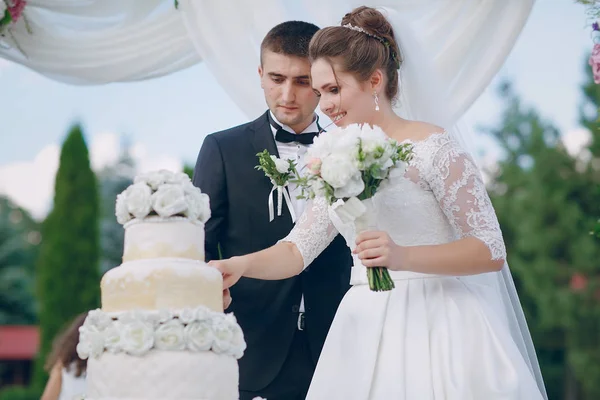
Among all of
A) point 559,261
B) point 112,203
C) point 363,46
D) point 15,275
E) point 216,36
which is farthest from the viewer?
point 112,203

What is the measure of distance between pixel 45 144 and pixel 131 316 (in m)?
39.9

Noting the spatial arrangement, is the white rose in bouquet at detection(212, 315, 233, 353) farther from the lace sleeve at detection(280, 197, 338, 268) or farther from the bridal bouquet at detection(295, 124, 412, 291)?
the lace sleeve at detection(280, 197, 338, 268)

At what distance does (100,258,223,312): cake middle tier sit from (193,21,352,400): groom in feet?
4.63

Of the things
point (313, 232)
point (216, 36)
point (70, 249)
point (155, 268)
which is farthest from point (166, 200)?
point (70, 249)

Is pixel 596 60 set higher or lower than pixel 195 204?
higher

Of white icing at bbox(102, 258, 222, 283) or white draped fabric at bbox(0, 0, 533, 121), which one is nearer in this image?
white icing at bbox(102, 258, 222, 283)

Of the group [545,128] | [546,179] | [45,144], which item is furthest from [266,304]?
[45,144]

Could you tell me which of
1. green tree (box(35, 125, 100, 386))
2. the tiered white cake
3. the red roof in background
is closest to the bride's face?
the tiered white cake

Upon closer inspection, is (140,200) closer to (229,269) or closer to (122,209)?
(122,209)

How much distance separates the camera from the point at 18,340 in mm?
26953

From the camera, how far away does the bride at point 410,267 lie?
3.65 meters

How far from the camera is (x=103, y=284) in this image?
3295mm

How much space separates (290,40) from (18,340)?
24.3m

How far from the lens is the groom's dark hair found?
15.3 feet
